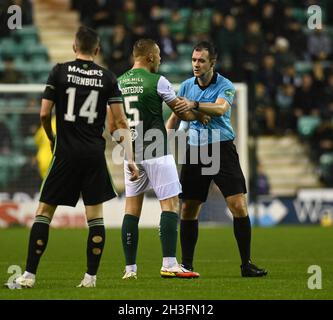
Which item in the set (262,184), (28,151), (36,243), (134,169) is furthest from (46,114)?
(262,184)

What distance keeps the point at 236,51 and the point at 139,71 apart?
1410 cm

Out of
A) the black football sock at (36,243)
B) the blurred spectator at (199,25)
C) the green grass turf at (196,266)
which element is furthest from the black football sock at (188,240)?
the blurred spectator at (199,25)

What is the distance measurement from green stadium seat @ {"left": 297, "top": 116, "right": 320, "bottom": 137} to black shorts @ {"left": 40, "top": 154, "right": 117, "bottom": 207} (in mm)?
14675

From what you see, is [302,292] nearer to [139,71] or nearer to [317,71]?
[139,71]

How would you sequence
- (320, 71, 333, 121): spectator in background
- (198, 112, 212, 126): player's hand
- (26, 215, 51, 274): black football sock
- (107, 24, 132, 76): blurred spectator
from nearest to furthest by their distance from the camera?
(26, 215, 51, 274): black football sock → (198, 112, 212, 126): player's hand → (320, 71, 333, 121): spectator in background → (107, 24, 132, 76): blurred spectator

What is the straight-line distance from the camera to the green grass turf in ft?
28.1

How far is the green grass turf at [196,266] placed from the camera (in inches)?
337

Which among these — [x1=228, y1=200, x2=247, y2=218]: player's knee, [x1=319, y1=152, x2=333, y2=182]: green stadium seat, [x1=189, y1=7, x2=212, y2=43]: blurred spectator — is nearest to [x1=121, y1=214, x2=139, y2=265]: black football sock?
[x1=228, y1=200, x2=247, y2=218]: player's knee

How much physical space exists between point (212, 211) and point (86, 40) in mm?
12649

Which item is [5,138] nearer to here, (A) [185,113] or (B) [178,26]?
(B) [178,26]

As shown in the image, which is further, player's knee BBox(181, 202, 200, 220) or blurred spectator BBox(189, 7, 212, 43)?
blurred spectator BBox(189, 7, 212, 43)

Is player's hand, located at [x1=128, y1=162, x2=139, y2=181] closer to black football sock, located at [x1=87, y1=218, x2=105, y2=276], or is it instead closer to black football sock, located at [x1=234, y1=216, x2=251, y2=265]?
black football sock, located at [x1=87, y1=218, x2=105, y2=276]

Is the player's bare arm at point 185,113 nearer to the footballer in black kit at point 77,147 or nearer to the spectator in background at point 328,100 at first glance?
the footballer in black kit at point 77,147

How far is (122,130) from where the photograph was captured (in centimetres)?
912
